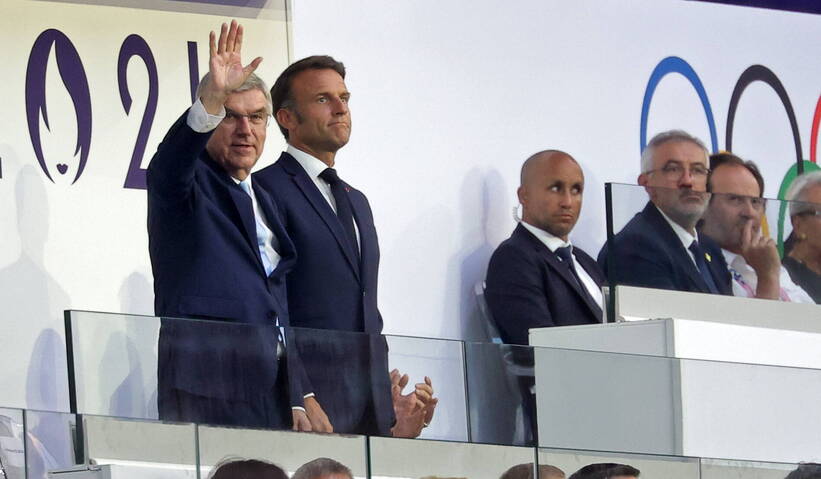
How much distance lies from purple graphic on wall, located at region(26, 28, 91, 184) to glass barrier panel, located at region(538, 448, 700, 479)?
2.48 metres

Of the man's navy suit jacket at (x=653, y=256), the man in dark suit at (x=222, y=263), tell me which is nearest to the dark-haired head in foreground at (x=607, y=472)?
the man in dark suit at (x=222, y=263)

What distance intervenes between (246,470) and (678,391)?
1.19 m

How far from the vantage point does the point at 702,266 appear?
4.89 meters

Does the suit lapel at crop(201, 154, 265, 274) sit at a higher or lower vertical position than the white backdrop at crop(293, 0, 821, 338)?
lower

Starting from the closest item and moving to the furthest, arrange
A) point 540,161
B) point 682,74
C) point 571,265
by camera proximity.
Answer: point 571,265, point 540,161, point 682,74

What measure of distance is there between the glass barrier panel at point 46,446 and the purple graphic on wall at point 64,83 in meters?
2.41

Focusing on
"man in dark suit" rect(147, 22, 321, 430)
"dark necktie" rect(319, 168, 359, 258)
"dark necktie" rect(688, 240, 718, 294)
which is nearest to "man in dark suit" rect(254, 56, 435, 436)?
"dark necktie" rect(319, 168, 359, 258)

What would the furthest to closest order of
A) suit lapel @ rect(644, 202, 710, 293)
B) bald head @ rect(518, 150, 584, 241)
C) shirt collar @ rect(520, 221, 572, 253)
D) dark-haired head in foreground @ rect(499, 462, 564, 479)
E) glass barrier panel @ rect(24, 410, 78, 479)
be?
bald head @ rect(518, 150, 584, 241), shirt collar @ rect(520, 221, 572, 253), suit lapel @ rect(644, 202, 710, 293), dark-haired head in foreground @ rect(499, 462, 564, 479), glass barrier panel @ rect(24, 410, 78, 479)

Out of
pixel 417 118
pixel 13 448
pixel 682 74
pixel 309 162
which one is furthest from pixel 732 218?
pixel 682 74

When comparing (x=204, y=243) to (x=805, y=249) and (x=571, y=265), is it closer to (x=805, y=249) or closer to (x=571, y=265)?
(x=805, y=249)

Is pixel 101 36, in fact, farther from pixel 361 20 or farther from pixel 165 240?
pixel 165 240

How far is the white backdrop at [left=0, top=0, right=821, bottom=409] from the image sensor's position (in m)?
5.79

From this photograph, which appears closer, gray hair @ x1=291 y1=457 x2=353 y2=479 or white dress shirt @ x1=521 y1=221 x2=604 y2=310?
gray hair @ x1=291 y1=457 x2=353 y2=479

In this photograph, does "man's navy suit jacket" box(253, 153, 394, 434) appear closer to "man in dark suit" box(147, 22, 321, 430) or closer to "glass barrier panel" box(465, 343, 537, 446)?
"man in dark suit" box(147, 22, 321, 430)
